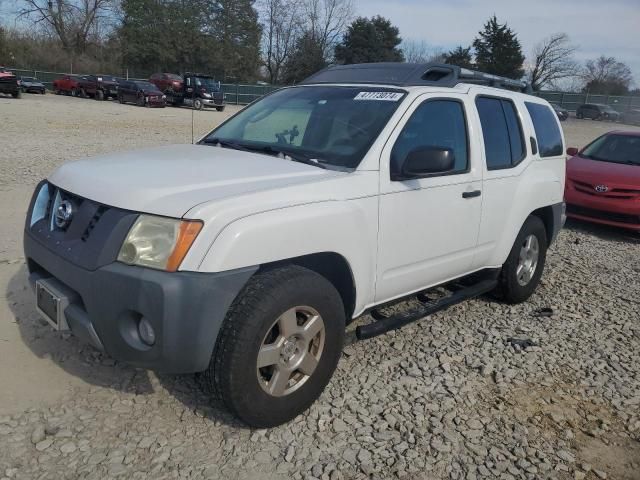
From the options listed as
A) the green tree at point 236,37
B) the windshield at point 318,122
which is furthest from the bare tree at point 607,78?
the windshield at point 318,122

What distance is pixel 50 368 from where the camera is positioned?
3.45 meters

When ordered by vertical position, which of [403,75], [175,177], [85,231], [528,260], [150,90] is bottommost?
[528,260]

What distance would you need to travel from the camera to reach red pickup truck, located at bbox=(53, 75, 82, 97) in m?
37.9

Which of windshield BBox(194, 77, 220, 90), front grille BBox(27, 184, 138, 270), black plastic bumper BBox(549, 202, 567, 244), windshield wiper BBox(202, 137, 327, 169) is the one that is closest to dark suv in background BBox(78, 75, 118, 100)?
windshield BBox(194, 77, 220, 90)

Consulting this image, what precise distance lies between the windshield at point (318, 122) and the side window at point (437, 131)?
6.6 inches

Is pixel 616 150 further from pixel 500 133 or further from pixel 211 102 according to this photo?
pixel 211 102

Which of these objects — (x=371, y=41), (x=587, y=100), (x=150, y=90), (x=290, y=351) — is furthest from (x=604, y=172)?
(x=371, y=41)

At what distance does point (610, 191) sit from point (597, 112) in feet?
140

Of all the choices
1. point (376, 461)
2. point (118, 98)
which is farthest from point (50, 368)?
point (118, 98)

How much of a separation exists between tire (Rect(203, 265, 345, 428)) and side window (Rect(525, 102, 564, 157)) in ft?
9.88

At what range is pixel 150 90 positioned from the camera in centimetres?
3225

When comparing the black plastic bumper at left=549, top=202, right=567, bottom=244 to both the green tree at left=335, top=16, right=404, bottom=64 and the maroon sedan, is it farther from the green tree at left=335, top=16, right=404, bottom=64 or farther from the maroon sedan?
the green tree at left=335, top=16, right=404, bottom=64

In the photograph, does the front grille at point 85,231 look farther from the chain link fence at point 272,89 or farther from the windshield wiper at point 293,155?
the chain link fence at point 272,89

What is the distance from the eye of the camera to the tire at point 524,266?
480 centimetres
